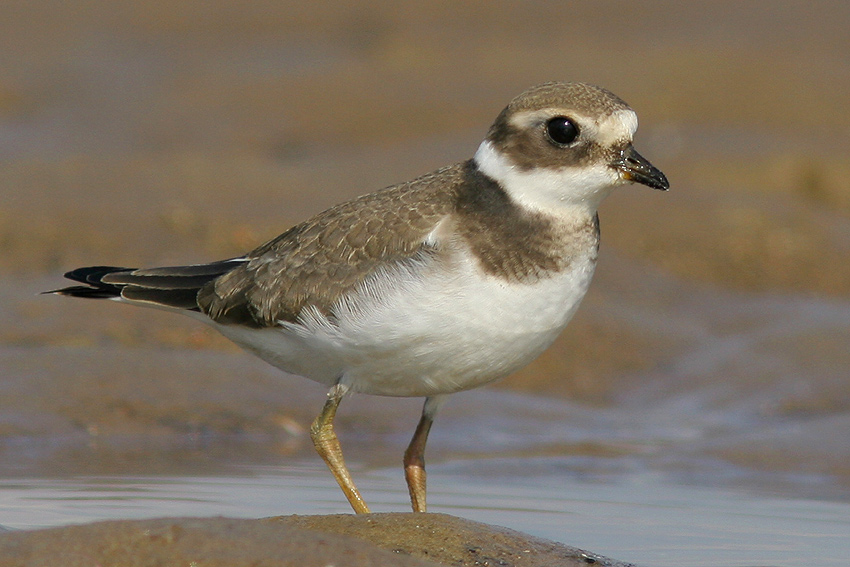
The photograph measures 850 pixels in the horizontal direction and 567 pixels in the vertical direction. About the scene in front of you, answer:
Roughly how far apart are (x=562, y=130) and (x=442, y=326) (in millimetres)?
1130

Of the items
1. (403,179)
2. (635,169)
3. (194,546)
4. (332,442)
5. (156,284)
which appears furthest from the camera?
(403,179)

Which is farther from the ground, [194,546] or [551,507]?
[551,507]

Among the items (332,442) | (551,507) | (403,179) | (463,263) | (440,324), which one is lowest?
(332,442)

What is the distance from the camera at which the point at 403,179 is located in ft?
45.1

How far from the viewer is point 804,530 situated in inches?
293

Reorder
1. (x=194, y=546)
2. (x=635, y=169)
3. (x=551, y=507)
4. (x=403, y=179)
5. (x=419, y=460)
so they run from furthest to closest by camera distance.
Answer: (x=403, y=179), (x=551, y=507), (x=419, y=460), (x=635, y=169), (x=194, y=546)

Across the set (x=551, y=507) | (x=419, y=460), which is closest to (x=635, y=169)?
(x=419, y=460)

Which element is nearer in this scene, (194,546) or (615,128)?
(194,546)

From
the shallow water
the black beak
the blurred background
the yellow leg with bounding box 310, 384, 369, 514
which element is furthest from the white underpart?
the blurred background

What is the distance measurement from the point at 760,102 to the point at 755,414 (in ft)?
22.2

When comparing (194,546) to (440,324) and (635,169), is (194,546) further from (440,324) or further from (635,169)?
(635,169)

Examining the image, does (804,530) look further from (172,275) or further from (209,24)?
(209,24)

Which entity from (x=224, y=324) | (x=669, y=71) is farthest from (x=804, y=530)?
(x=669, y=71)

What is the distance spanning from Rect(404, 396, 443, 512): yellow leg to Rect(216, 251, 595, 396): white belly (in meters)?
0.51
